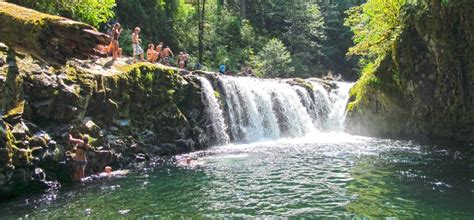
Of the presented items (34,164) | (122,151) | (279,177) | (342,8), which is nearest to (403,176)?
(279,177)

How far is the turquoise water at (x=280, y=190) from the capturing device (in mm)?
10820

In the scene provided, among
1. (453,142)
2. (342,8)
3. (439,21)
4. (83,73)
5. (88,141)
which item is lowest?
(453,142)

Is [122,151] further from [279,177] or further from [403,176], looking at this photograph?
[403,176]

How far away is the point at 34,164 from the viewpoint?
13148mm

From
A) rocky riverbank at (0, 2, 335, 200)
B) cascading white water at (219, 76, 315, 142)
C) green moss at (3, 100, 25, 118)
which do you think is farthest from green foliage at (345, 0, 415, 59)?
green moss at (3, 100, 25, 118)

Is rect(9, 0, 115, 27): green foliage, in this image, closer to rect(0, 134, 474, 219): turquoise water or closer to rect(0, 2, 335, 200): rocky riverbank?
rect(0, 2, 335, 200): rocky riverbank

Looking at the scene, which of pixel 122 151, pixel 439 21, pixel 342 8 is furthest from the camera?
pixel 342 8

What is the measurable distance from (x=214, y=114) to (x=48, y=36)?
10.1 m

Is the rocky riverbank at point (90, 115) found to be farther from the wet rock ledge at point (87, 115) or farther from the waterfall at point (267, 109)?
the waterfall at point (267, 109)

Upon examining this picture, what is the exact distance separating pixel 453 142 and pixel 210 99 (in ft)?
39.1

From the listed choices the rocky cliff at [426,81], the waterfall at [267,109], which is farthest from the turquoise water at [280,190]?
the waterfall at [267,109]

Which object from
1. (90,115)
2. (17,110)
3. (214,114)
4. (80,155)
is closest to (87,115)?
(90,115)

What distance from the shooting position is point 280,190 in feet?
42.2

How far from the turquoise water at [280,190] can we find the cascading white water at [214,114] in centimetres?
346
